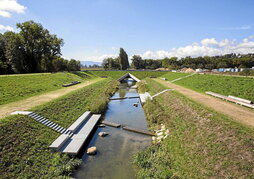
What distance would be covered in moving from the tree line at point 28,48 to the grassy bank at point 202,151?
1789 inches

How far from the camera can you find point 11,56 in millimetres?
38094

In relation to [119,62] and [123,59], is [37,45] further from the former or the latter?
[119,62]

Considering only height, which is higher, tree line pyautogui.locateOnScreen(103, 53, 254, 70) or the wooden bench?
tree line pyautogui.locateOnScreen(103, 53, 254, 70)

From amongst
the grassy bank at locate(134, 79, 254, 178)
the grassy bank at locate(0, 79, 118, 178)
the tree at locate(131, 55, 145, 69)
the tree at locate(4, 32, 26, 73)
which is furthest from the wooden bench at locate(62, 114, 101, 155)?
the tree at locate(131, 55, 145, 69)

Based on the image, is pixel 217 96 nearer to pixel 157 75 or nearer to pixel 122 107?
pixel 122 107

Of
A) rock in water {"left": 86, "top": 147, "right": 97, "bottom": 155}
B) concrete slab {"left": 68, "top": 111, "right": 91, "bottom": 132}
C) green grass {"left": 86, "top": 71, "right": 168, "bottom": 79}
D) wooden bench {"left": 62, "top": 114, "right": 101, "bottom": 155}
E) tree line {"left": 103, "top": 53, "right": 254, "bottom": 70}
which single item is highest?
tree line {"left": 103, "top": 53, "right": 254, "bottom": 70}

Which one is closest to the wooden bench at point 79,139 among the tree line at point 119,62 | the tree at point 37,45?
the tree at point 37,45

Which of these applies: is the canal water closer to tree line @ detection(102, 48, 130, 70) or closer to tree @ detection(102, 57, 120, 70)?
tree line @ detection(102, 48, 130, 70)

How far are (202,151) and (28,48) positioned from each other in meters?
52.7

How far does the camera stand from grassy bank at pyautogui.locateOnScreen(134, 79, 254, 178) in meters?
7.05

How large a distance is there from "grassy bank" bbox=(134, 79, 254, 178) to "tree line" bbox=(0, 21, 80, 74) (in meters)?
45.4

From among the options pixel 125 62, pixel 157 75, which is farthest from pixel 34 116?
pixel 125 62

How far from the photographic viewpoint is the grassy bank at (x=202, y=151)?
23.1 feet

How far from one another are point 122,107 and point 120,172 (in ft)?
49.7
